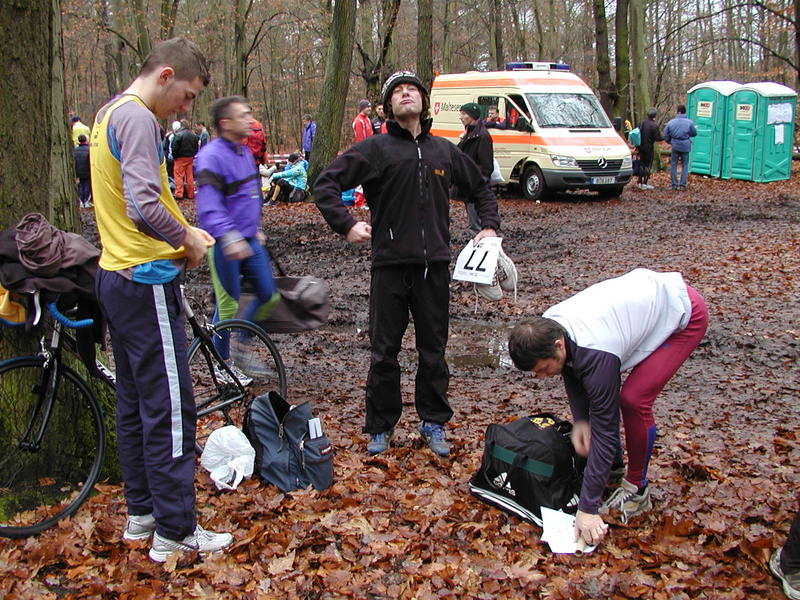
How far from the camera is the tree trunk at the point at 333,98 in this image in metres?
17.0

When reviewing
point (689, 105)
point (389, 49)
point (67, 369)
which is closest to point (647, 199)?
point (689, 105)

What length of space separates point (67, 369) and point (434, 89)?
58.5 ft

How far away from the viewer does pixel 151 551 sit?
361 centimetres

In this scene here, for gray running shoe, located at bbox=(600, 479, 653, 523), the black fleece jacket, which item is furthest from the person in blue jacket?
gray running shoe, located at bbox=(600, 479, 653, 523)

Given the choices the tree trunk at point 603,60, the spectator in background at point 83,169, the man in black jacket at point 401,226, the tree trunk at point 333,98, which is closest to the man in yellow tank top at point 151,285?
the man in black jacket at point 401,226

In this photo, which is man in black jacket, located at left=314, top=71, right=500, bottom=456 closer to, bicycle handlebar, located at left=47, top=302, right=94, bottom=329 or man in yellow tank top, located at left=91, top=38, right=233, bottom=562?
man in yellow tank top, located at left=91, top=38, right=233, bottom=562

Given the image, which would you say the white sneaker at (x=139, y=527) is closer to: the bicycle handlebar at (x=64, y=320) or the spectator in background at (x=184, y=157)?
the bicycle handlebar at (x=64, y=320)

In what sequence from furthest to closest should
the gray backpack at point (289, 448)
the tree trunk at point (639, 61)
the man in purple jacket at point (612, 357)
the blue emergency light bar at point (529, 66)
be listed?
the tree trunk at point (639, 61) → the blue emergency light bar at point (529, 66) → the gray backpack at point (289, 448) → the man in purple jacket at point (612, 357)

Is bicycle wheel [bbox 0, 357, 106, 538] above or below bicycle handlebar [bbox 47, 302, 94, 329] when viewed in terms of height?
below

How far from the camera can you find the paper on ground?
3707 mm

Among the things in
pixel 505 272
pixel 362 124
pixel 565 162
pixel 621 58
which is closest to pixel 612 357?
pixel 505 272

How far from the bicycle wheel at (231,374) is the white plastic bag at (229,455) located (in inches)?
15.6

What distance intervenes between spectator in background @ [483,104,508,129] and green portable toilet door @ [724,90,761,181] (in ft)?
24.6

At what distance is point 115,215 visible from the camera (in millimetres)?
3336
